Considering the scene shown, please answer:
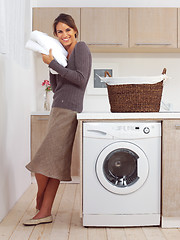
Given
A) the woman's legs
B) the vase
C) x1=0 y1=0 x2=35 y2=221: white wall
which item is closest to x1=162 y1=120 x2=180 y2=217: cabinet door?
the woman's legs

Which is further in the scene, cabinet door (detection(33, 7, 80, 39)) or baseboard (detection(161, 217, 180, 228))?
cabinet door (detection(33, 7, 80, 39))

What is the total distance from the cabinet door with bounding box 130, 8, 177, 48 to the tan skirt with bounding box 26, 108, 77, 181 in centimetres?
194

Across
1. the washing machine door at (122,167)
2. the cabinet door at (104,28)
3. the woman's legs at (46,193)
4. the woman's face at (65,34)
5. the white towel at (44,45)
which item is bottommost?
the woman's legs at (46,193)

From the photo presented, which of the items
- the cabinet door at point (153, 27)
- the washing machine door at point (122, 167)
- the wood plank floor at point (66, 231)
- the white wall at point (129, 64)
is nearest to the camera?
the wood plank floor at point (66, 231)

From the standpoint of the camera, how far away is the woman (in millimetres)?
2584

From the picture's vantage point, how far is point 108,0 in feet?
15.1

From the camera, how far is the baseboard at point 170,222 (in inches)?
102

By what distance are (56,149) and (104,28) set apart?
6.90 ft

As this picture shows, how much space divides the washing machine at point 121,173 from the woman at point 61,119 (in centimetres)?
A: 16

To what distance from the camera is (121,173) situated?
2.61 meters

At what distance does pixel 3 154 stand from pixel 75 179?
1501 mm

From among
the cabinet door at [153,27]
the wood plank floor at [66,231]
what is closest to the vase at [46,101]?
the cabinet door at [153,27]

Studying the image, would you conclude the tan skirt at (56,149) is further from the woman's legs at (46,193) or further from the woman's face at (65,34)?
the woman's face at (65,34)

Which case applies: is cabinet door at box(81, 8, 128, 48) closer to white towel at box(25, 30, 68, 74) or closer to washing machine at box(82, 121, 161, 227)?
white towel at box(25, 30, 68, 74)
